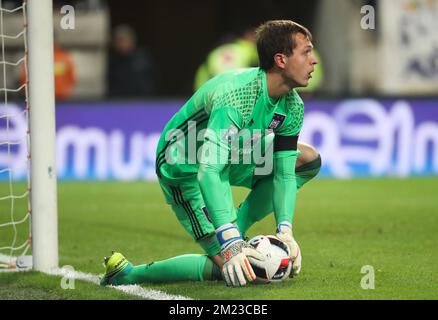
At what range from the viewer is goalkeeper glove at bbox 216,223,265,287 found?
217 inches

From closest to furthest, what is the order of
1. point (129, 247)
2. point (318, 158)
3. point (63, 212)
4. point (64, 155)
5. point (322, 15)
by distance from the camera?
point (318, 158) → point (129, 247) → point (63, 212) → point (64, 155) → point (322, 15)

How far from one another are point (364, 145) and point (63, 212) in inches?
191

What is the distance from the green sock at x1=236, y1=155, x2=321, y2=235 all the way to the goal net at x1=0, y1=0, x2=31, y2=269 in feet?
4.63

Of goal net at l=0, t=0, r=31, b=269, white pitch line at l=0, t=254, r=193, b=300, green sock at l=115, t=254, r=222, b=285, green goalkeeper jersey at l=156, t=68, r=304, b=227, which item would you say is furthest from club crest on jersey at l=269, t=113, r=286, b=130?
goal net at l=0, t=0, r=31, b=269

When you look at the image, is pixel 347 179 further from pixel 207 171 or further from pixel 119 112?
pixel 207 171

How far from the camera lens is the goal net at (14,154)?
7.50 m

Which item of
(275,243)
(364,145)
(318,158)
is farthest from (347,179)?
(275,243)

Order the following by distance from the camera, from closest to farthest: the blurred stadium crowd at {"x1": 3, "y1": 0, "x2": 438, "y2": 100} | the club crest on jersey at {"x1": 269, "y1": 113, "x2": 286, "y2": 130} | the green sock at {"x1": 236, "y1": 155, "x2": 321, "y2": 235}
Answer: the club crest on jersey at {"x1": 269, "y1": 113, "x2": 286, "y2": 130}, the green sock at {"x1": 236, "y1": 155, "x2": 321, "y2": 235}, the blurred stadium crowd at {"x1": 3, "y1": 0, "x2": 438, "y2": 100}

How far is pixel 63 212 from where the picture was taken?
10617 mm

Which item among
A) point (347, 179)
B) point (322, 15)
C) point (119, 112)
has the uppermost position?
point (322, 15)

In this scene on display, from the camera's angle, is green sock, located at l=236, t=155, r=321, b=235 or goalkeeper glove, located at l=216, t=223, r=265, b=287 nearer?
goalkeeper glove, located at l=216, t=223, r=265, b=287

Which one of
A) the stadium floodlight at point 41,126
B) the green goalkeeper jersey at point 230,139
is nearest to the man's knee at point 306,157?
the green goalkeeper jersey at point 230,139

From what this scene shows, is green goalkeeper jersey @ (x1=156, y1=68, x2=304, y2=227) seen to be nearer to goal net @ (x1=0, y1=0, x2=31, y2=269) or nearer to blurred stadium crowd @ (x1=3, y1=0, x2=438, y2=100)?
goal net @ (x1=0, y1=0, x2=31, y2=269)

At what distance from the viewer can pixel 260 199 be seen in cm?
666
